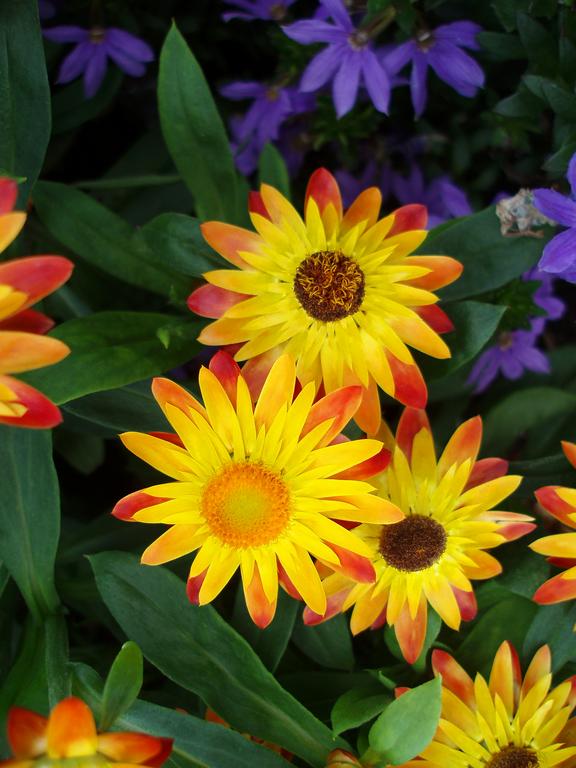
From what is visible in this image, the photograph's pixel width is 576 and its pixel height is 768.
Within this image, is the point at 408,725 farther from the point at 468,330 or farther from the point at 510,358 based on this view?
the point at 510,358

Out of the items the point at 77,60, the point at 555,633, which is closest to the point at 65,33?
the point at 77,60

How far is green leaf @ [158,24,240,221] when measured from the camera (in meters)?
A: 1.11

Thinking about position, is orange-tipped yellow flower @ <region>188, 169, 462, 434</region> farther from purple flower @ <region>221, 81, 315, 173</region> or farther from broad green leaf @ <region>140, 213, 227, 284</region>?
purple flower @ <region>221, 81, 315, 173</region>

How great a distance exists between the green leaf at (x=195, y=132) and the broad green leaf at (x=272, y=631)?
1.62 ft

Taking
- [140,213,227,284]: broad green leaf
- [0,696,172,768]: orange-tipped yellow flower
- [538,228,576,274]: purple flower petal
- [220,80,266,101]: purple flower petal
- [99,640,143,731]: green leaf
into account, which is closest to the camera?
[0,696,172,768]: orange-tipped yellow flower

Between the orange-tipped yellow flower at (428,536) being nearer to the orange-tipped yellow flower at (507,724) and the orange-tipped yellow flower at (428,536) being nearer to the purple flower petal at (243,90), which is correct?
the orange-tipped yellow flower at (507,724)

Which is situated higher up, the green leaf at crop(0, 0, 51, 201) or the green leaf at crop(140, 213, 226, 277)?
the green leaf at crop(0, 0, 51, 201)

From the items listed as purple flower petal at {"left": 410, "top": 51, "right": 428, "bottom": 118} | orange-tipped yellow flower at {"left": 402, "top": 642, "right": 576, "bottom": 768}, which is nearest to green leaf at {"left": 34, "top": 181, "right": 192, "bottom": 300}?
purple flower petal at {"left": 410, "top": 51, "right": 428, "bottom": 118}

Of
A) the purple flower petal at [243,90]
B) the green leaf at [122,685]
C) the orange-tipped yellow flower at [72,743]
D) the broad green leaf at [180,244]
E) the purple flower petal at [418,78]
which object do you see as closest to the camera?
the orange-tipped yellow flower at [72,743]

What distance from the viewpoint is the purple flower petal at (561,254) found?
1.00 m

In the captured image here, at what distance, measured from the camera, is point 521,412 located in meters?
1.29

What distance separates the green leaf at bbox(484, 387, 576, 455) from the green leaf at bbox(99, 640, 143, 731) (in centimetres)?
63

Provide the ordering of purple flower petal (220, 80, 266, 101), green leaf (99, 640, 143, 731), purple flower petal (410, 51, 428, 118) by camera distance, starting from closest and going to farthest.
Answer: green leaf (99, 640, 143, 731), purple flower petal (410, 51, 428, 118), purple flower petal (220, 80, 266, 101)

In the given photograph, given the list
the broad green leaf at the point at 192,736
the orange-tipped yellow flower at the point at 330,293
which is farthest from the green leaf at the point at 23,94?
the broad green leaf at the point at 192,736
